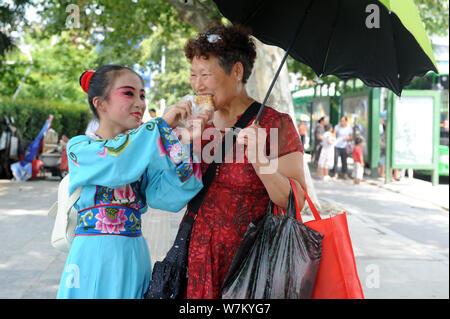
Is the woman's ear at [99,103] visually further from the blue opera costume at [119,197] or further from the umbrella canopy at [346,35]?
the umbrella canopy at [346,35]

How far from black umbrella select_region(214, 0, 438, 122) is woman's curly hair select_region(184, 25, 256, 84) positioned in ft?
0.81

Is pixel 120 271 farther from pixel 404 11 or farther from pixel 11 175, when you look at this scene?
pixel 11 175

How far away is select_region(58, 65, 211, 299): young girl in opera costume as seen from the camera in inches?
78.7

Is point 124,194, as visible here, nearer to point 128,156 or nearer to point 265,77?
point 128,156

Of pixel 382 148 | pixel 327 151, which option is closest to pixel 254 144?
pixel 327 151

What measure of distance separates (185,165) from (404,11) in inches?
41.7

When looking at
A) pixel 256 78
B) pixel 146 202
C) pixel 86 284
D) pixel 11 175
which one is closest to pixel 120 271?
pixel 86 284

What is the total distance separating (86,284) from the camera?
6.96 ft

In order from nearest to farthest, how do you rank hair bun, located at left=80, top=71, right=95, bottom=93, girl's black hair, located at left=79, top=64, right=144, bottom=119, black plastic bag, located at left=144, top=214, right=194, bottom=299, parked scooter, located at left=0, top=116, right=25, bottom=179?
black plastic bag, located at left=144, top=214, right=194, bottom=299, girl's black hair, located at left=79, top=64, right=144, bottom=119, hair bun, located at left=80, top=71, right=95, bottom=93, parked scooter, located at left=0, top=116, right=25, bottom=179

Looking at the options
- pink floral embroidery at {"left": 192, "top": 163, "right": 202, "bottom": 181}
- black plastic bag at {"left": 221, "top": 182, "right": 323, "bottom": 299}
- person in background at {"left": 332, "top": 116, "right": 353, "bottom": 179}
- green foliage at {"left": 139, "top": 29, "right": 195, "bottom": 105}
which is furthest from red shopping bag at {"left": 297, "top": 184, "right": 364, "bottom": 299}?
green foliage at {"left": 139, "top": 29, "right": 195, "bottom": 105}

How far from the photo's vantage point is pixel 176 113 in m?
2.03

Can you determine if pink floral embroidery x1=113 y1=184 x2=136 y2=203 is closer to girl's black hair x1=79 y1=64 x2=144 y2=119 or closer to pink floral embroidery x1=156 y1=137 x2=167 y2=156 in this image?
pink floral embroidery x1=156 y1=137 x2=167 y2=156

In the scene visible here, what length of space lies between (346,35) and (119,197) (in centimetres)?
123

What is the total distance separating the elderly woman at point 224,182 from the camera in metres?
2.13
